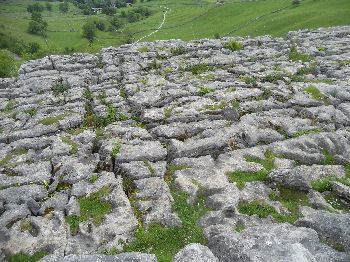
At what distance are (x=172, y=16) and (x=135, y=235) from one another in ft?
587

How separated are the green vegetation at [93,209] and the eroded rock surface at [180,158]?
0.24 ft

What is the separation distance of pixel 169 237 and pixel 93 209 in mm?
4855

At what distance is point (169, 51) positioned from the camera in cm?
4153

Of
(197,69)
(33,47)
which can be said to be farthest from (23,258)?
(33,47)

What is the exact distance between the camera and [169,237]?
12844 mm

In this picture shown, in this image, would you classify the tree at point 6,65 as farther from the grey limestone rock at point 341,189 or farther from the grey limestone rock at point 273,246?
the grey limestone rock at point 341,189

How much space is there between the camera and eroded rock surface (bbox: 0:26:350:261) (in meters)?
12.2

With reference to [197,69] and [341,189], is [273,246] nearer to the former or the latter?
[341,189]

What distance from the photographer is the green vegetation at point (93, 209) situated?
13781 mm

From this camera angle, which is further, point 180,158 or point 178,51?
point 178,51

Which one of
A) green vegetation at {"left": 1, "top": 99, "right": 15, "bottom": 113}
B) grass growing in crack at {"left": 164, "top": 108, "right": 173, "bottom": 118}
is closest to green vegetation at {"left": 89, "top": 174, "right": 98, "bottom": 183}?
grass growing in crack at {"left": 164, "top": 108, "right": 173, "bottom": 118}

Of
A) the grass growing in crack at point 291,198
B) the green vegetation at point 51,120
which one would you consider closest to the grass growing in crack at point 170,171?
the grass growing in crack at point 291,198

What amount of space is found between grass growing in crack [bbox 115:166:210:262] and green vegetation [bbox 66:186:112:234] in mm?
2633

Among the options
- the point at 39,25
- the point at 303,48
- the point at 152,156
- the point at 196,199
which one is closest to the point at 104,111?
the point at 152,156
